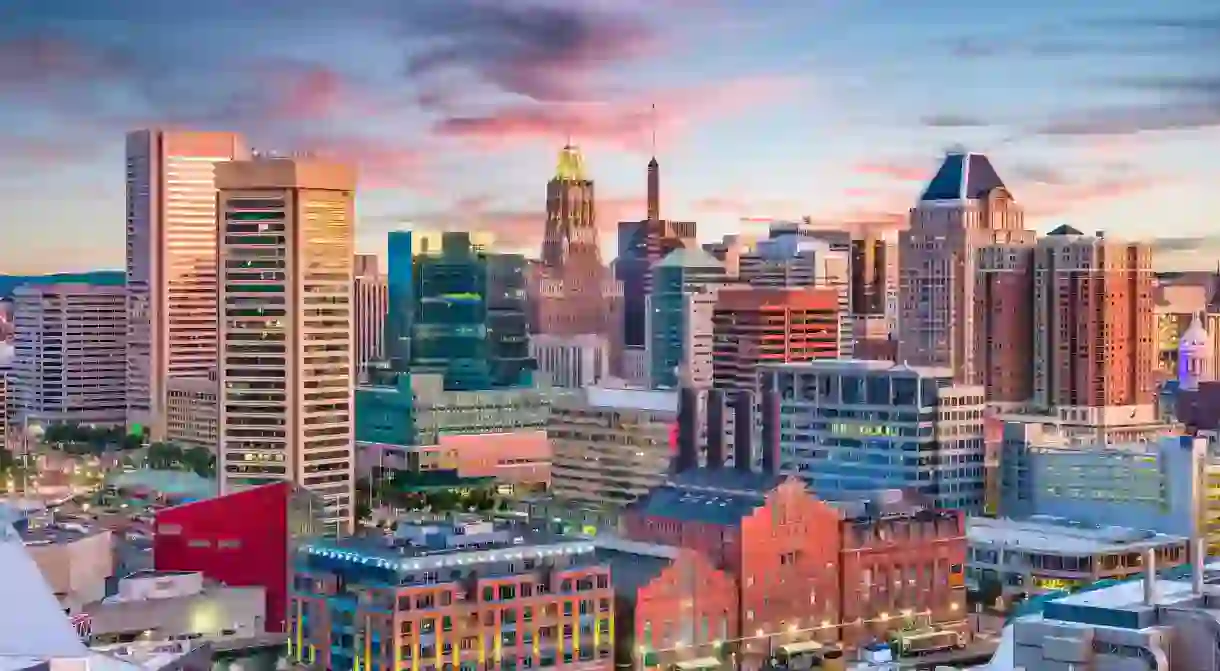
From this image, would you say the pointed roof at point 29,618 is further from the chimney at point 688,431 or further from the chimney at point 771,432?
the chimney at point 688,431

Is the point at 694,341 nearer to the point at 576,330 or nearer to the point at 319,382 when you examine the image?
the point at 576,330

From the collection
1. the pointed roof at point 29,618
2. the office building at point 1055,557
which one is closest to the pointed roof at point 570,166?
the office building at point 1055,557

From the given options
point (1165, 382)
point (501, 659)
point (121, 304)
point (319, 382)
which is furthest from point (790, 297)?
point (501, 659)

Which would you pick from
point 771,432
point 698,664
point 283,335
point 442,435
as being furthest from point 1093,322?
point 698,664

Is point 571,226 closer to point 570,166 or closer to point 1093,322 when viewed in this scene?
point 570,166

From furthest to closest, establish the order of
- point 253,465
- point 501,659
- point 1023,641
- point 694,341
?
point 694,341 → point 253,465 → point 501,659 → point 1023,641
